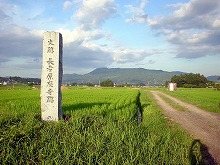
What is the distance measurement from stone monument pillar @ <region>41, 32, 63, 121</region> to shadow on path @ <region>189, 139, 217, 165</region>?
3.97m

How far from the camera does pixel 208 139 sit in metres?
8.63

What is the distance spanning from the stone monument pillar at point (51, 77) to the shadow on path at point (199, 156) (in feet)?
13.0

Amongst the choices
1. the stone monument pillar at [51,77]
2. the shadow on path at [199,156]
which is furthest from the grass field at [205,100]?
the stone monument pillar at [51,77]

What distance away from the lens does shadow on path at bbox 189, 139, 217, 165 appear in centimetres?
587

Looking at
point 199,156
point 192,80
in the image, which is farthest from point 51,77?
point 192,80

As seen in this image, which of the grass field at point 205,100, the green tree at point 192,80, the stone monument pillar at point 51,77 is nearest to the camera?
the stone monument pillar at point 51,77

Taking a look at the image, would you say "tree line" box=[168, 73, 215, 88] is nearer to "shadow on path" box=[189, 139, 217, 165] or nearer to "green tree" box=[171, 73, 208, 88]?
"green tree" box=[171, 73, 208, 88]

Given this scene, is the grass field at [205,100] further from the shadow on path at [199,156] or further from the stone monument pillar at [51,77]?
the stone monument pillar at [51,77]

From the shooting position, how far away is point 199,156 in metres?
6.18

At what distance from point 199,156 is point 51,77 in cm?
461

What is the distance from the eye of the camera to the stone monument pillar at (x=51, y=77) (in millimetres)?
7914

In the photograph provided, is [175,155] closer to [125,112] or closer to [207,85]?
[125,112]

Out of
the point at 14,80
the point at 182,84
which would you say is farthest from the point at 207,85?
the point at 14,80

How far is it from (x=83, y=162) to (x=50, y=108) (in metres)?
3.51
